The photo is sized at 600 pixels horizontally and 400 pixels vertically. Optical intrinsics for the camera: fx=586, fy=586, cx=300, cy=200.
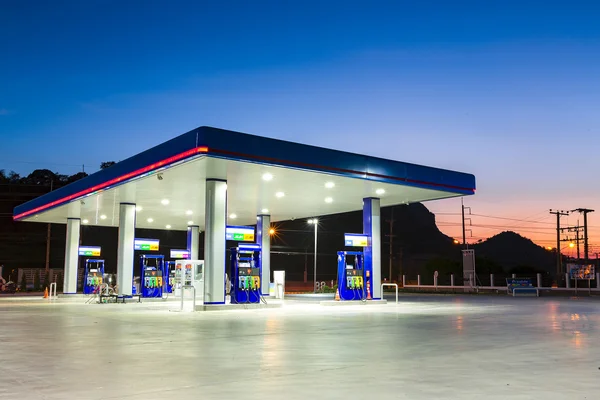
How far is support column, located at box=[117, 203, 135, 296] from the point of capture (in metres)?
28.3

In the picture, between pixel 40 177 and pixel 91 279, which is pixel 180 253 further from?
pixel 40 177

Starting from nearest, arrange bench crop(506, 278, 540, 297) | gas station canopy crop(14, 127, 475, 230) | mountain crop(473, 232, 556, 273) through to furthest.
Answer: gas station canopy crop(14, 127, 475, 230) → bench crop(506, 278, 540, 297) → mountain crop(473, 232, 556, 273)

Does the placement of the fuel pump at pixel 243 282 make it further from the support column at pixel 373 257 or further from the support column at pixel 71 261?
the support column at pixel 71 261

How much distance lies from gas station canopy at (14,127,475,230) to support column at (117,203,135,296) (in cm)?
86

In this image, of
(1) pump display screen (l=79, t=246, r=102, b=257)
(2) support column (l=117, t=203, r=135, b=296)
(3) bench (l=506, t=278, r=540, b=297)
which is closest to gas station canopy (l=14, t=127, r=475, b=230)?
(2) support column (l=117, t=203, r=135, b=296)

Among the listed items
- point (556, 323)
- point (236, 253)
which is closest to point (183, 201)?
point (236, 253)

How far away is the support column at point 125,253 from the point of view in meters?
28.3

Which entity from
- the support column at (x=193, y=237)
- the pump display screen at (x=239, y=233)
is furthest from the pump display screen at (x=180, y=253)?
the pump display screen at (x=239, y=233)

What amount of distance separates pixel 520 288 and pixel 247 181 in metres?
21.3

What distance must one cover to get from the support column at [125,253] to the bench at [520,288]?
22.5 m

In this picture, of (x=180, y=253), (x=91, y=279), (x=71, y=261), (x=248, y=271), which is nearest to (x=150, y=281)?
(x=71, y=261)

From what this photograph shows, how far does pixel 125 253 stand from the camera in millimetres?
28250

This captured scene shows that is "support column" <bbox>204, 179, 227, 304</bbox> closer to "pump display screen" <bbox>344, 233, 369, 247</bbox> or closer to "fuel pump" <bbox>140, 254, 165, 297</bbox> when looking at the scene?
"pump display screen" <bbox>344, 233, 369, 247</bbox>

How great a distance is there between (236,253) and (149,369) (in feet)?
49.4
